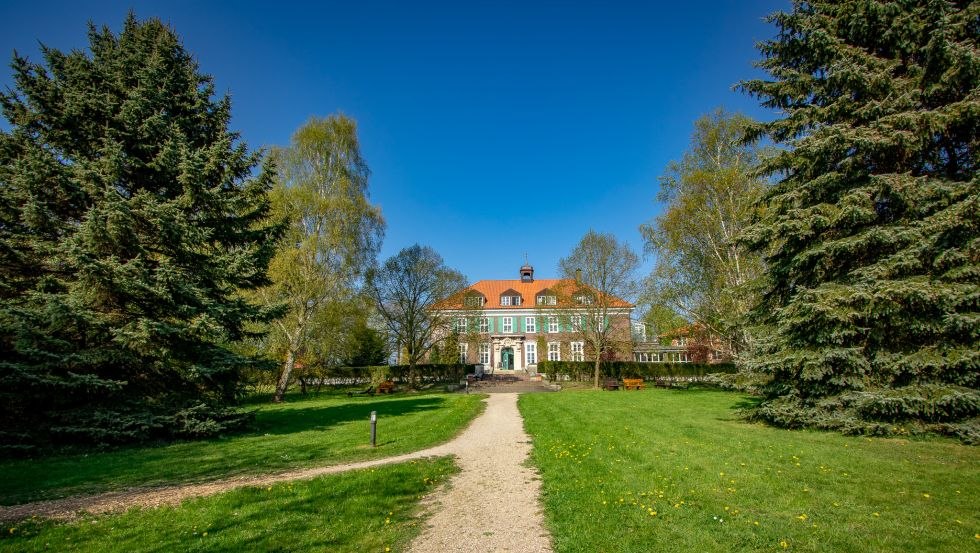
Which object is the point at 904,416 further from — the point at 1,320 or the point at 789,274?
the point at 1,320

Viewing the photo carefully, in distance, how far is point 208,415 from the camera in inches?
469

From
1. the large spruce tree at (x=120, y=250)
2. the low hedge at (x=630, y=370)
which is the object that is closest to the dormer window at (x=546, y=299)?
the low hedge at (x=630, y=370)

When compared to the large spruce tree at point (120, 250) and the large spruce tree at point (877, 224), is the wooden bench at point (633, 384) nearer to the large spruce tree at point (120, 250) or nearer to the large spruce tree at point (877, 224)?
the large spruce tree at point (877, 224)

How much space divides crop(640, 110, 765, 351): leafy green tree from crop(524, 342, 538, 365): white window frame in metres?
23.9

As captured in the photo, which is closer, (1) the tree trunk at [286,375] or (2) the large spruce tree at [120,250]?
(2) the large spruce tree at [120,250]

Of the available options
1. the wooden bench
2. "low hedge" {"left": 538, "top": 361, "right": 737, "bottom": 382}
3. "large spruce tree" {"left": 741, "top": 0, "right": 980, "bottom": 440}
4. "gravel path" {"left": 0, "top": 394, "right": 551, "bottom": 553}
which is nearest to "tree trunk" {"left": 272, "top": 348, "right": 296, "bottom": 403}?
"gravel path" {"left": 0, "top": 394, "right": 551, "bottom": 553}

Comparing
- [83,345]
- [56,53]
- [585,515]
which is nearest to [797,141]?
[585,515]

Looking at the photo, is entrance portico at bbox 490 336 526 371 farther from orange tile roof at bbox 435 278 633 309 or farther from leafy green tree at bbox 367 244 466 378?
leafy green tree at bbox 367 244 466 378

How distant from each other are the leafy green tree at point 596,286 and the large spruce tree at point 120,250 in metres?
21.8

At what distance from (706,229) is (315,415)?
20.3 meters

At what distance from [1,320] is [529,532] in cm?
1252

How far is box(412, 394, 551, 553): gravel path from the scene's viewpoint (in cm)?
485

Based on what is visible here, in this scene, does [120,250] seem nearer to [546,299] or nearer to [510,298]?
[546,299]

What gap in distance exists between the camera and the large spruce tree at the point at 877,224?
349 inches
